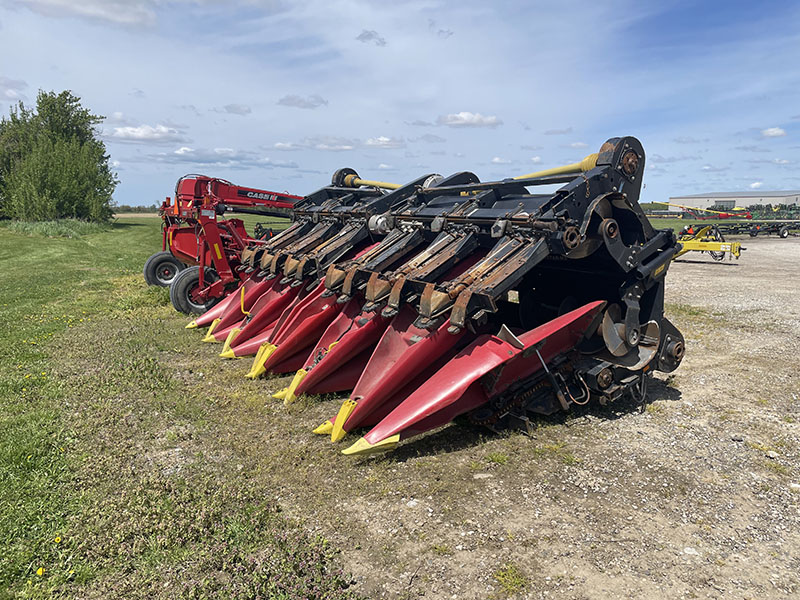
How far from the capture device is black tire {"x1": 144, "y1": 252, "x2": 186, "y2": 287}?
11938mm

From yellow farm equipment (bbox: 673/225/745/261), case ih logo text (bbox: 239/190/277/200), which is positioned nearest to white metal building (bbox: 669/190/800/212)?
yellow farm equipment (bbox: 673/225/745/261)

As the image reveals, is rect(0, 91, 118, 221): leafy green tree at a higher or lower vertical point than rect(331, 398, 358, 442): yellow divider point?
higher

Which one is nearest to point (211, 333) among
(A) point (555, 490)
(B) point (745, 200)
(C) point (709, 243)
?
(A) point (555, 490)

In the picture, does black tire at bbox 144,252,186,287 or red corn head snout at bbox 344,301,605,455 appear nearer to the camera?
red corn head snout at bbox 344,301,605,455

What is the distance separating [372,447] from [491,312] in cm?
139

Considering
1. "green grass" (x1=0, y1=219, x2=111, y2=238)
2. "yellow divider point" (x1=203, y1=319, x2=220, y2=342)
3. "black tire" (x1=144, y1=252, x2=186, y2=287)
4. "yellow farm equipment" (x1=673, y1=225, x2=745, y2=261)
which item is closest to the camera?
"yellow divider point" (x1=203, y1=319, x2=220, y2=342)

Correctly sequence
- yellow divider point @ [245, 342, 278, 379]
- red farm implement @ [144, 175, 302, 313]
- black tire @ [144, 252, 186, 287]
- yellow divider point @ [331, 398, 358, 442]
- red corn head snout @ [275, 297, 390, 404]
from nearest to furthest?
1. yellow divider point @ [331, 398, 358, 442]
2. red corn head snout @ [275, 297, 390, 404]
3. yellow divider point @ [245, 342, 278, 379]
4. red farm implement @ [144, 175, 302, 313]
5. black tire @ [144, 252, 186, 287]

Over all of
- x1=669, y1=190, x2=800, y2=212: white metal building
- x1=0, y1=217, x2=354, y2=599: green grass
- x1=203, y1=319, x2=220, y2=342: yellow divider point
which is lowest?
x1=0, y1=217, x2=354, y2=599: green grass

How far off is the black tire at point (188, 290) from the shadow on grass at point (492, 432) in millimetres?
6374

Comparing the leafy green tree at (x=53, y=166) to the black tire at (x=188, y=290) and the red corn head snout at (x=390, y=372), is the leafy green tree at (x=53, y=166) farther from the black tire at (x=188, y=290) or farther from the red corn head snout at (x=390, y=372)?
the red corn head snout at (x=390, y=372)

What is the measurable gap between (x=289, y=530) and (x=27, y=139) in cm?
4796

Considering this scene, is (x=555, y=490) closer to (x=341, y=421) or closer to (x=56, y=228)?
(x=341, y=421)

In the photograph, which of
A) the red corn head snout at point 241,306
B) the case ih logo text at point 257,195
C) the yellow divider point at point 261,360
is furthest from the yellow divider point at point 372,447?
the case ih logo text at point 257,195

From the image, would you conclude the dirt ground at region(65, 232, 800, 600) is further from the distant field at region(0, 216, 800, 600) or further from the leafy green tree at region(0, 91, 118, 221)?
the leafy green tree at region(0, 91, 118, 221)
